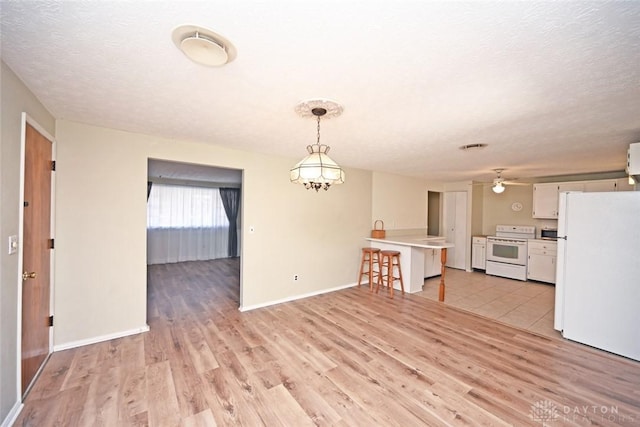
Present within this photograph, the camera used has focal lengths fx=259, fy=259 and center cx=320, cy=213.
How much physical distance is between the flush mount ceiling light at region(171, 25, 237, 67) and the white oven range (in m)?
6.72

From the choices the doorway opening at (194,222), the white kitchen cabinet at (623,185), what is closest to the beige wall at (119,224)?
the doorway opening at (194,222)

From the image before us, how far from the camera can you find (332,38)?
1.34m

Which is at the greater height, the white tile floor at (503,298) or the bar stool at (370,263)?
the bar stool at (370,263)

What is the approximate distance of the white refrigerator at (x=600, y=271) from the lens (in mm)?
2668

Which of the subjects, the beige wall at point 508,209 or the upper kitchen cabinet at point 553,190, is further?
the beige wall at point 508,209

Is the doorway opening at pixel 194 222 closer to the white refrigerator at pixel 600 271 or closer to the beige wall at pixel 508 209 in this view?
the white refrigerator at pixel 600 271

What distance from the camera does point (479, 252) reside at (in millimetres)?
6426

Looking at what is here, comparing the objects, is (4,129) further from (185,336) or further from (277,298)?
(277,298)

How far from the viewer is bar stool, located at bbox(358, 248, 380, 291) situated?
488 cm

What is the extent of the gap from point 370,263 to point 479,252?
11.2ft

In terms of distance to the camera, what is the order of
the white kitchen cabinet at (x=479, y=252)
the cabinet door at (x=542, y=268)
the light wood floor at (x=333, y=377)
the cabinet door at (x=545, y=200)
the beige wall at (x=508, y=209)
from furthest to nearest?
1. the white kitchen cabinet at (x=479, y=252)
2. the beige wall at (x=508, y=209)
3. the cabinet door at (x=545, y=200)
4. the cabinet door at (x=542, y=268)
5. the light wood floor at (x=333, y=377)

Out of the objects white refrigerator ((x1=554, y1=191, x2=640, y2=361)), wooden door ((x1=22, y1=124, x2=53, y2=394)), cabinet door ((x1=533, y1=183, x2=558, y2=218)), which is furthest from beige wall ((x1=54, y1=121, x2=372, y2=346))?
cabinet door ((x1=533, y1=183, x2=558, y2=218))

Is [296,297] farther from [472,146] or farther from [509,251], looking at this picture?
[509,251]

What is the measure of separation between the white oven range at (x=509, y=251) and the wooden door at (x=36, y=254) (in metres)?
7.58
